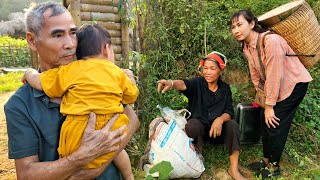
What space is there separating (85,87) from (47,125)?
31 centimetres

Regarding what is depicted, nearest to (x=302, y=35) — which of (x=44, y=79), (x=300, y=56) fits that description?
(x=300, y=56)

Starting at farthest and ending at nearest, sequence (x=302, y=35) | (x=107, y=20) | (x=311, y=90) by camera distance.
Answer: (x=311, y=90)
(x=107, y=20)
(x=302, y=35)

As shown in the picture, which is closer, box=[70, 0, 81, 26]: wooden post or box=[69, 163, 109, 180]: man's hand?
box=[69, 163, 109, 180]: man's hand

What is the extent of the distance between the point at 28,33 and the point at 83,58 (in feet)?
1.19

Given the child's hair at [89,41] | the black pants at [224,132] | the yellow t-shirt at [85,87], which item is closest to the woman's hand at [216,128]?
the black pants at [224,132]

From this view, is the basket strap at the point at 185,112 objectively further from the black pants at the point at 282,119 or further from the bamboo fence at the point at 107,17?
the bamboo fence at the point at 107,17

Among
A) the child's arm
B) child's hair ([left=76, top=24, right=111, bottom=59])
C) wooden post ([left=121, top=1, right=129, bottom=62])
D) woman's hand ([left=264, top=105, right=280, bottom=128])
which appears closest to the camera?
the child's arm

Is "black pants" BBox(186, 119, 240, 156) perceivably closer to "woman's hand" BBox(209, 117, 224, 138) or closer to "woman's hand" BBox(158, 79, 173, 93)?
"woman's hand" BBox(209, 117, 224, 138)

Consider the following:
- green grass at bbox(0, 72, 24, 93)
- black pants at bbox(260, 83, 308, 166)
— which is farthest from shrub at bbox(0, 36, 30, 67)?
black pants at bbox(260, 83, 308, 166)

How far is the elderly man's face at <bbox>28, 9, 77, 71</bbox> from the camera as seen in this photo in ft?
5.40

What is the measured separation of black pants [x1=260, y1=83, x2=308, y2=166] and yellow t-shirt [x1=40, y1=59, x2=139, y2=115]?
2.27 metres

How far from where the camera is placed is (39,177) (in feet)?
4.92

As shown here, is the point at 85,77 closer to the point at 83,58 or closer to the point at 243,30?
the point at 83,58

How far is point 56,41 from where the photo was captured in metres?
1.66
